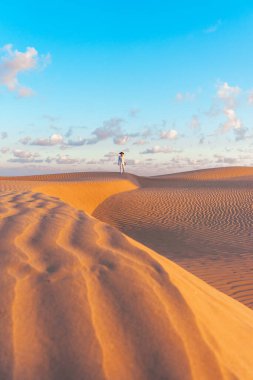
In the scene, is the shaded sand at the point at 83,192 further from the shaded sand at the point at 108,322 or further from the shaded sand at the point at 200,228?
the shaded sand at the point at 108,322

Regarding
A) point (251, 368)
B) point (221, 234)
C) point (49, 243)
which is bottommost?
point (221, 234)

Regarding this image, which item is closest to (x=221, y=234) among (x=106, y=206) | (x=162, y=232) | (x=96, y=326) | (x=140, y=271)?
(x=162, y=232)

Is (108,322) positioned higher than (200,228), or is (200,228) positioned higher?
(108,322)

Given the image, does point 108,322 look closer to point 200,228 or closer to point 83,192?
point 200,228

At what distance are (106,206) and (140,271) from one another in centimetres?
1444

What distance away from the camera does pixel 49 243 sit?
10.3ft

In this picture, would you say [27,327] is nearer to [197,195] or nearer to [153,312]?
[153,312]

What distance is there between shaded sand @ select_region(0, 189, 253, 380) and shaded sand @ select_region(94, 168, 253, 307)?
142 inches

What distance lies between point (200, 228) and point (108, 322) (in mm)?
10871

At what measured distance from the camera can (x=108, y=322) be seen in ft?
6.38

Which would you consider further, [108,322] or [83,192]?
[83,192]

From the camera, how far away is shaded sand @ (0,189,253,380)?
66.2 inches

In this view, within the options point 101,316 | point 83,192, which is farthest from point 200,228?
point 101,316

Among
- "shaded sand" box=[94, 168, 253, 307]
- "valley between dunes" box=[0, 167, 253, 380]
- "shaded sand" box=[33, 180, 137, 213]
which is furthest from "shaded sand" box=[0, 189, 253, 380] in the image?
"shaded sand" box=[33, 180, 137, 213]
